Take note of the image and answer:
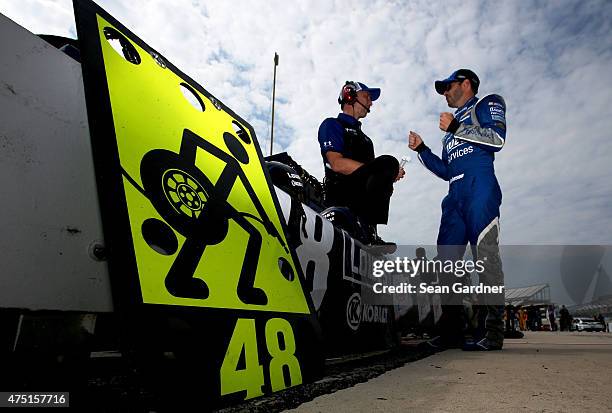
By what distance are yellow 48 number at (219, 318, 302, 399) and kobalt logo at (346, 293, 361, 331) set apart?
0.77 metres

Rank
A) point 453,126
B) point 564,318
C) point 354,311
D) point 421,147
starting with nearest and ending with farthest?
point 354,311 → point 453,126 → point 421,147 → point 564,318

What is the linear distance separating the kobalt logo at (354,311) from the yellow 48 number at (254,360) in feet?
2.54

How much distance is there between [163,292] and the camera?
828mm

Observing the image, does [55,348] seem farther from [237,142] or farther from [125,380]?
[237,142]

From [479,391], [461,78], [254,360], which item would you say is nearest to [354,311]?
A: [479,391]

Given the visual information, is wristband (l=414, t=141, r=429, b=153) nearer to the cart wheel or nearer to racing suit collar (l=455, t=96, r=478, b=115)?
racing suit collar (l=455, t=96, r=478, b=115)

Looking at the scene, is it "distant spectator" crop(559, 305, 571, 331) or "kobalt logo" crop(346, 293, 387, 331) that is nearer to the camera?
"kobalt logo" crop(346, 293, 387, 331)

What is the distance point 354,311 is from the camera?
2.01 metres

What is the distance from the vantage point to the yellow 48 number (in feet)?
2.95

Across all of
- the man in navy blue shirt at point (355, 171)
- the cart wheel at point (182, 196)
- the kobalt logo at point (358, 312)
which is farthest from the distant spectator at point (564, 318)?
the cart wheel at point (182, 196)

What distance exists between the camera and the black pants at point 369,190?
2.42 meters

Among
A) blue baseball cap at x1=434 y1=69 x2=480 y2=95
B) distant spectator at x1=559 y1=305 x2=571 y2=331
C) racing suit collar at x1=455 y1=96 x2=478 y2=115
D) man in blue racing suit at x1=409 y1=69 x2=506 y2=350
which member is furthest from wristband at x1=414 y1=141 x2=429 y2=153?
distant spectator at x1=559 y1=305 x2=571 y2=331

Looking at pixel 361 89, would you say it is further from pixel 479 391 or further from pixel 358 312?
pixel 479 391

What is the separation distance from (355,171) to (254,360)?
1618 mm
